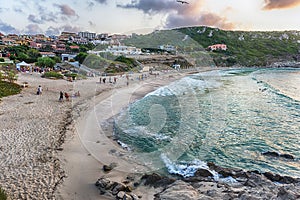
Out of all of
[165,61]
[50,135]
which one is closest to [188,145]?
[50,135]

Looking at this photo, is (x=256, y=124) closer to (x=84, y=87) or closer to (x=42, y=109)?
(x=42, y=109)

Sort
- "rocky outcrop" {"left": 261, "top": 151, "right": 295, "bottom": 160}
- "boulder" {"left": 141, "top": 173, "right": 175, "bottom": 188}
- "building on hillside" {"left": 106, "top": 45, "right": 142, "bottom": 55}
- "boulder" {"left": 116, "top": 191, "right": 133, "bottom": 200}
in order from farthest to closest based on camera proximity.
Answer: "building on hillside" {"left": 106, "top": 45, "right": 142, "bottom": 55} < "rocky outcrop" {"left": 261, "top": 151, "right": 295, "bottom": 160} < "boulder" {"left": 141, "top": 173, "right": 175, "bottom": 188} < "boulder" {"left": 116, "top": 191, "right": 133, "bottom": 200}

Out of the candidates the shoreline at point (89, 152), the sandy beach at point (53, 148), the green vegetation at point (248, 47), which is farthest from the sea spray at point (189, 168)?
the green vegetation at point (248, 47)

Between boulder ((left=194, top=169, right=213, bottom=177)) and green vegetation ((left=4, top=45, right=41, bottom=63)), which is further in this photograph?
green vegetation ((left=4, top=45, right=41, bottom=63))

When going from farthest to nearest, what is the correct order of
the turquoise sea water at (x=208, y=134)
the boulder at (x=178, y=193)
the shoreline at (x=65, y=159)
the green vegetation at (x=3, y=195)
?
1. the turquoise sea water at (x=208, y=134)
2. the shoreline at (x=65, y=159)
3. the boulder at (x=178, y=193)
4. the green vegetation at (x=3, y=195)

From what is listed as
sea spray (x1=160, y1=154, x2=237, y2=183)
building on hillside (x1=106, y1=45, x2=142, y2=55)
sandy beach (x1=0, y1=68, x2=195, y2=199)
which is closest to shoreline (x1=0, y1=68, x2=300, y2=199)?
sandy beach (x1=0, y1=68, x2=195, y2=199)

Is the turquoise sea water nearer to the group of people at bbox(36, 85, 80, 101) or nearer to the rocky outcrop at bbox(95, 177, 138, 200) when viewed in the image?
the rocky outcrop at bbox(95, 177, 138, 200)

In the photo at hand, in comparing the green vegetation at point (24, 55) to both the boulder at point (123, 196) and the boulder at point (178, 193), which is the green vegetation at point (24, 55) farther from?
the boulder at point (178, 193)
